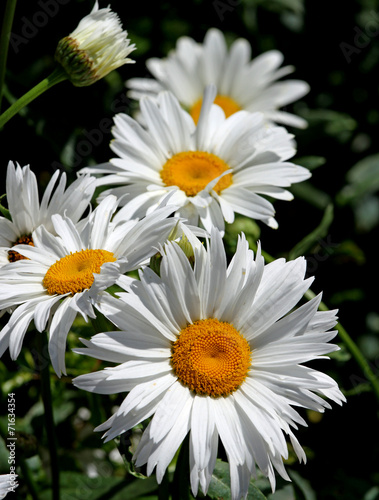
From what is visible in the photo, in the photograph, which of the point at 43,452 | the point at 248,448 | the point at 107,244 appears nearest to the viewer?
the point at 248,448

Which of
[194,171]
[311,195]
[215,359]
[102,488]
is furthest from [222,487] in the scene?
[311,195]

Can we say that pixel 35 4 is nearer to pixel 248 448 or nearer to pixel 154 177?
pixel 154 177

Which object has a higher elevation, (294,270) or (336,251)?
(294,270)

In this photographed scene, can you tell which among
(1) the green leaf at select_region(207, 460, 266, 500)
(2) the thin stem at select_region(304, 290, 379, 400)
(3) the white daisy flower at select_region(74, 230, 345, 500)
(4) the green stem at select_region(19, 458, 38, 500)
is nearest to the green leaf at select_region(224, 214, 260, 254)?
(2) the thin stem at select_region(304, 290, 379, 400)

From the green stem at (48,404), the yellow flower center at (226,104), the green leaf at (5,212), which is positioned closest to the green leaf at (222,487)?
the green stem at (48,404)

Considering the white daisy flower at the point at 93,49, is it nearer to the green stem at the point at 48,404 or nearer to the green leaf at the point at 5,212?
the green leaf at the point at 5,212

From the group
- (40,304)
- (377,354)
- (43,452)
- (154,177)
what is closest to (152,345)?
(40,304)

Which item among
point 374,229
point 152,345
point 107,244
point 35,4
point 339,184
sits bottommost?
point 374,229

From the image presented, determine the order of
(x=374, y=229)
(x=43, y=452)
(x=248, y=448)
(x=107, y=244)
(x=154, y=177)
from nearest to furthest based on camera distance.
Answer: (x=248, y=448) < (x=107, y=244) < (x=154, y=177) < (x=43, y=452) < (x=374, y=229)
